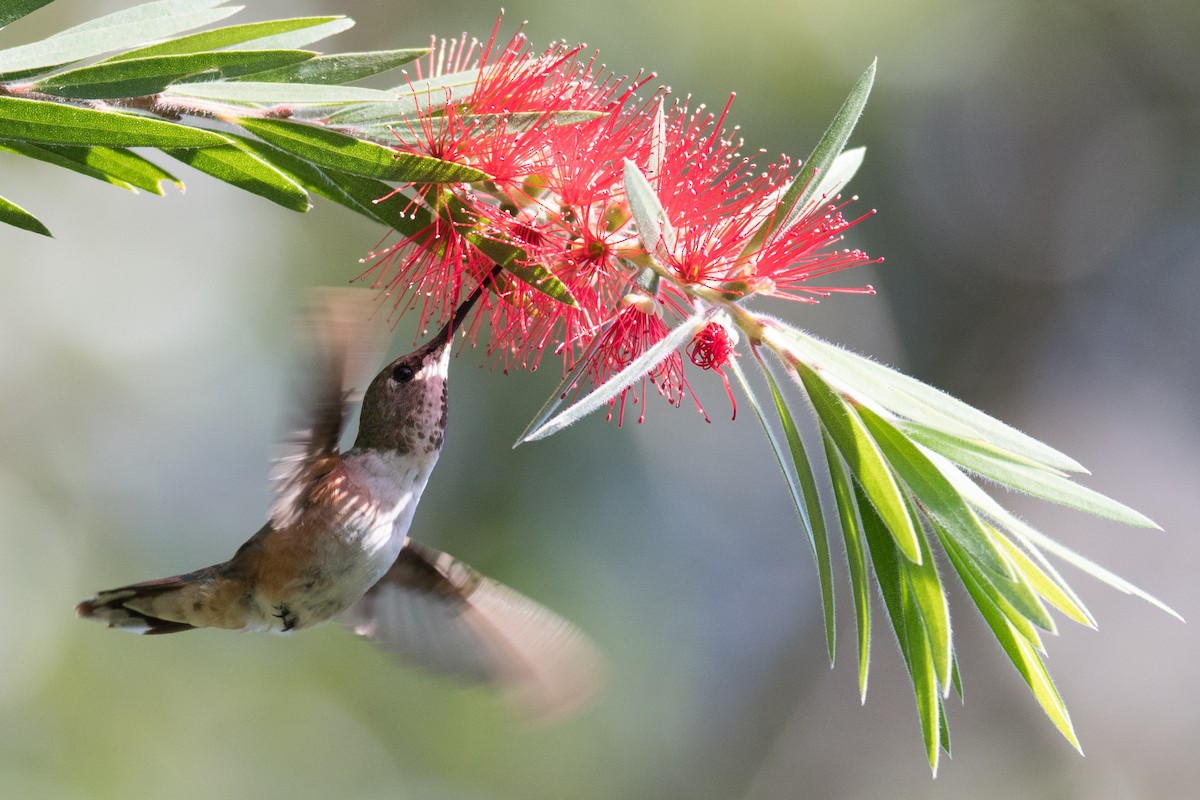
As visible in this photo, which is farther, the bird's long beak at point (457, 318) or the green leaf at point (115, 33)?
the bird's long beak at point (457, 318)

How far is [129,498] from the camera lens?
7.07 m

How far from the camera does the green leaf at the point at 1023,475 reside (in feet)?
3.88

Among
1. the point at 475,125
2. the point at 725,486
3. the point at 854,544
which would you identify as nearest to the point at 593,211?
the point at 475,125

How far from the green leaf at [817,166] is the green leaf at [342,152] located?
1.05ft

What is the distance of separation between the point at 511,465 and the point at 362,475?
455 cm

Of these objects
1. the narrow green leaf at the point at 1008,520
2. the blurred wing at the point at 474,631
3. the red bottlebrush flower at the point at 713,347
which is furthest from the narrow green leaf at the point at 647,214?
the blurred wing at the point at 474,631

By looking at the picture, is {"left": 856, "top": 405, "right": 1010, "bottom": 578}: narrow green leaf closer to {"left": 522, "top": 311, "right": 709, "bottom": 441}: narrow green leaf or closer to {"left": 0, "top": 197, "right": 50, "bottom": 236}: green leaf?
{"left": 522, "top": 311, "right": 709, "bottom": 441}: narrow green leaf

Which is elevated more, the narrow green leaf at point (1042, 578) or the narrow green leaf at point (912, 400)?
the narrow green leaf at point (912, 400)

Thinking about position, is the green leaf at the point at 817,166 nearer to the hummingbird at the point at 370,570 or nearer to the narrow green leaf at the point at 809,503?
the narrow green leaf at the point at 809,503

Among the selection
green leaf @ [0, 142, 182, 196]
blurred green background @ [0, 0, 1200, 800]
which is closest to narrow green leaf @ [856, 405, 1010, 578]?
green leaf @ [0, 142, 182, 196]

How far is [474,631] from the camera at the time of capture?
2170 millimetres

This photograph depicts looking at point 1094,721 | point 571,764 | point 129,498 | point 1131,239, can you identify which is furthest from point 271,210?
point 1094,721

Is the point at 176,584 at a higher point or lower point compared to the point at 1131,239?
higher

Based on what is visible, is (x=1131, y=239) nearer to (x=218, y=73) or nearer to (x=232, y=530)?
(x=232, y=530)
